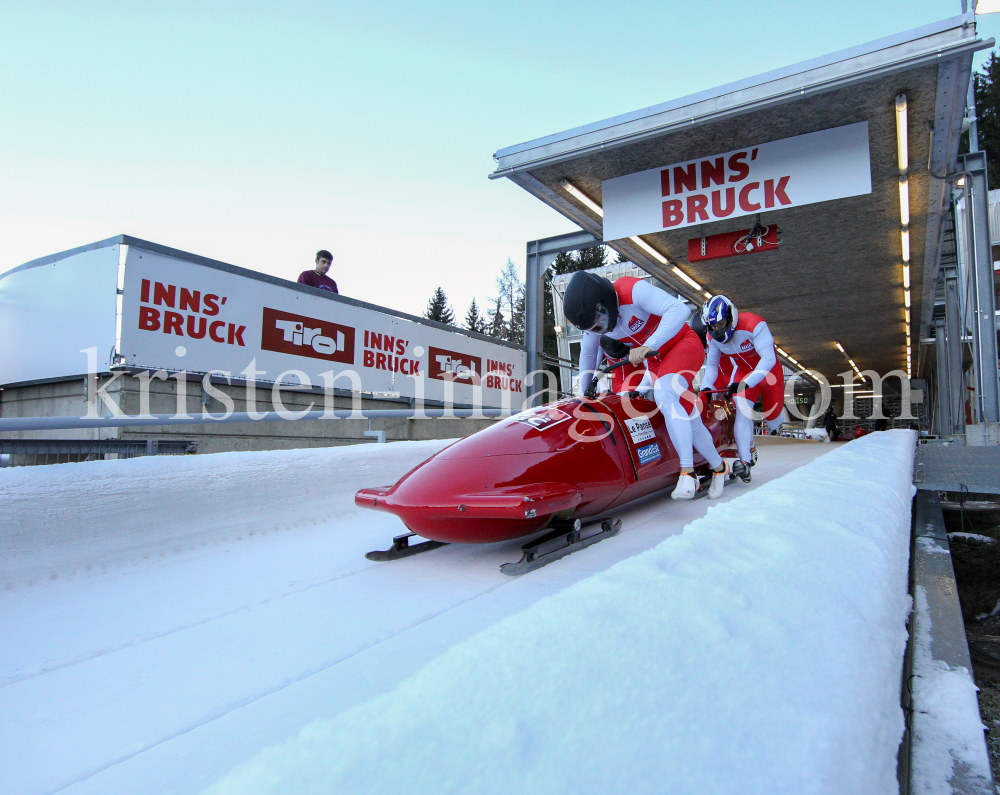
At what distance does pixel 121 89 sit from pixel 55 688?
665 cm

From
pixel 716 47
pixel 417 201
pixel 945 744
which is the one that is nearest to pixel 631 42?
pixel 716 47

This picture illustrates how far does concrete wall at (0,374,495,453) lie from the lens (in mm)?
3801

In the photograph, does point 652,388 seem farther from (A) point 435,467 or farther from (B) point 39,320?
(B) point 39,320

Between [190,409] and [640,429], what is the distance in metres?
3.34

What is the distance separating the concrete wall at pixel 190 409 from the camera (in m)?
3.80

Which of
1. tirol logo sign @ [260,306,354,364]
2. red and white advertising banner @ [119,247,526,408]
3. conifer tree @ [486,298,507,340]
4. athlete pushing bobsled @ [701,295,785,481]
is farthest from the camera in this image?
conifer tree @ [486,298,507,340]

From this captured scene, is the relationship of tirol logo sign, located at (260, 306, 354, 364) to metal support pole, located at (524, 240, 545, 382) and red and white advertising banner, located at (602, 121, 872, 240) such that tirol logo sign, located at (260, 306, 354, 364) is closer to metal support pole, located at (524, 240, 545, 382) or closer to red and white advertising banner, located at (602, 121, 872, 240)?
metal support pole, located at (524, 240, 545, 382)

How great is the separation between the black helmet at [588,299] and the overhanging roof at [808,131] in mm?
2600

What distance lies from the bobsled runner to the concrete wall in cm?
262

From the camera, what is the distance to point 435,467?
1809mm

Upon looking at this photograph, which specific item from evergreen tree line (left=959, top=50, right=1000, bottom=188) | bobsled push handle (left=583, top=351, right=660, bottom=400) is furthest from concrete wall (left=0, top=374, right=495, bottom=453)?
evergreen tree line (left=959, top=50, right=1000, bottom=188)

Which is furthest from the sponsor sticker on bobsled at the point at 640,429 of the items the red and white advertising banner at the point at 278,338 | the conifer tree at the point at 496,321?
the conifer tree at the point at 496,321

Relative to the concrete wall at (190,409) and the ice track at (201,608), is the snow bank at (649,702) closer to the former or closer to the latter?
the ice track at (201,608)

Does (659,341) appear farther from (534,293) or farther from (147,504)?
(534,293)
